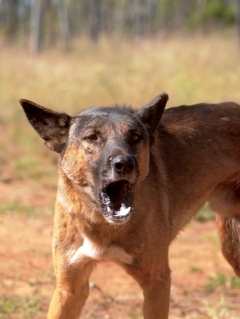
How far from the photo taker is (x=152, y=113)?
3.61 metres

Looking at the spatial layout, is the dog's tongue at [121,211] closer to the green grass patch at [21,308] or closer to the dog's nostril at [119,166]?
the dog's nostril at [119,166]

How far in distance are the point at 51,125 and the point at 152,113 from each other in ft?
2.09

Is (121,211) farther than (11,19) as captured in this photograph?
No

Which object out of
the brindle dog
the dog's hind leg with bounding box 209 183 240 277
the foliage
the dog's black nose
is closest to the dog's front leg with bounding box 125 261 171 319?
the brindle dog

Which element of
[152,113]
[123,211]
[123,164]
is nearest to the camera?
[123,164]

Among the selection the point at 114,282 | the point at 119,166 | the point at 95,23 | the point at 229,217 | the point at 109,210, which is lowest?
the point at 114,282

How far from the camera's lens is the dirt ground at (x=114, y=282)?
453 cm

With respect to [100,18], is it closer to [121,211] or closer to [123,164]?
[121,211]

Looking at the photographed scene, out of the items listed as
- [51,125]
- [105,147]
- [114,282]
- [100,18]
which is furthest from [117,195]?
[100,18]

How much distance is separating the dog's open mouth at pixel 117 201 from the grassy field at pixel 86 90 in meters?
1.55

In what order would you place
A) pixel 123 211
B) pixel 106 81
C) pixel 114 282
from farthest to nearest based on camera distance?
pixel 106 81
pixel 114 282
pixel 123 211

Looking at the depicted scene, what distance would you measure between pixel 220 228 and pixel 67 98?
21.0 feet

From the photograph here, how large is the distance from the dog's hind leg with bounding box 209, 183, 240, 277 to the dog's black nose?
1.58 metres

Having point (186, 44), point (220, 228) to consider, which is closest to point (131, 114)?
point (220, 228)
